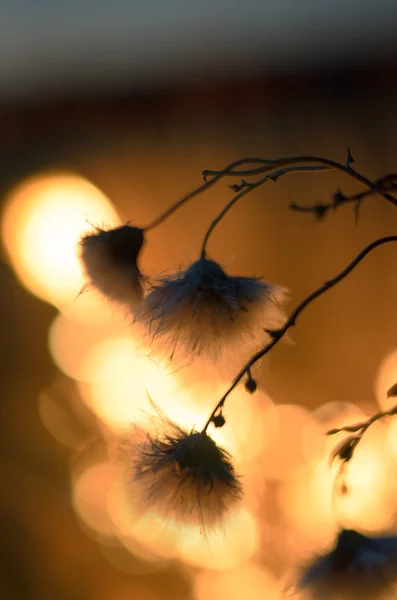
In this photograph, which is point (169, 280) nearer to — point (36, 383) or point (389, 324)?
point (389, 324)

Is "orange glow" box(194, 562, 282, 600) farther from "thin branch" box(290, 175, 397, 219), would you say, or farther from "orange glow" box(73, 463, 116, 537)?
"thin branch" box(290, 175, 397, 219)

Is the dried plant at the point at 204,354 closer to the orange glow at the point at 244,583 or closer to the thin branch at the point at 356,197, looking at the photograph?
the thin branch at the point at 356,197

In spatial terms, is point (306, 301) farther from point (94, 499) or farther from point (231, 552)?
point (94, 499)

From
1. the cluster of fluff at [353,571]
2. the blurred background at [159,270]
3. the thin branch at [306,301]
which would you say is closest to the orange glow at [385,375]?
the blurred background at [159,270]

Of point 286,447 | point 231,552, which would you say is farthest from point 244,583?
point 286,447

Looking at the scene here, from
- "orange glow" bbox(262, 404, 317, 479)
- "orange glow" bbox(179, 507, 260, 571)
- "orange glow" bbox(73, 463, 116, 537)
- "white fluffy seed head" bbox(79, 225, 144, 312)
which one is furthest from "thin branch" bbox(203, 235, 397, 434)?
"orange glow" bbox(73, 463, 116, 537)
